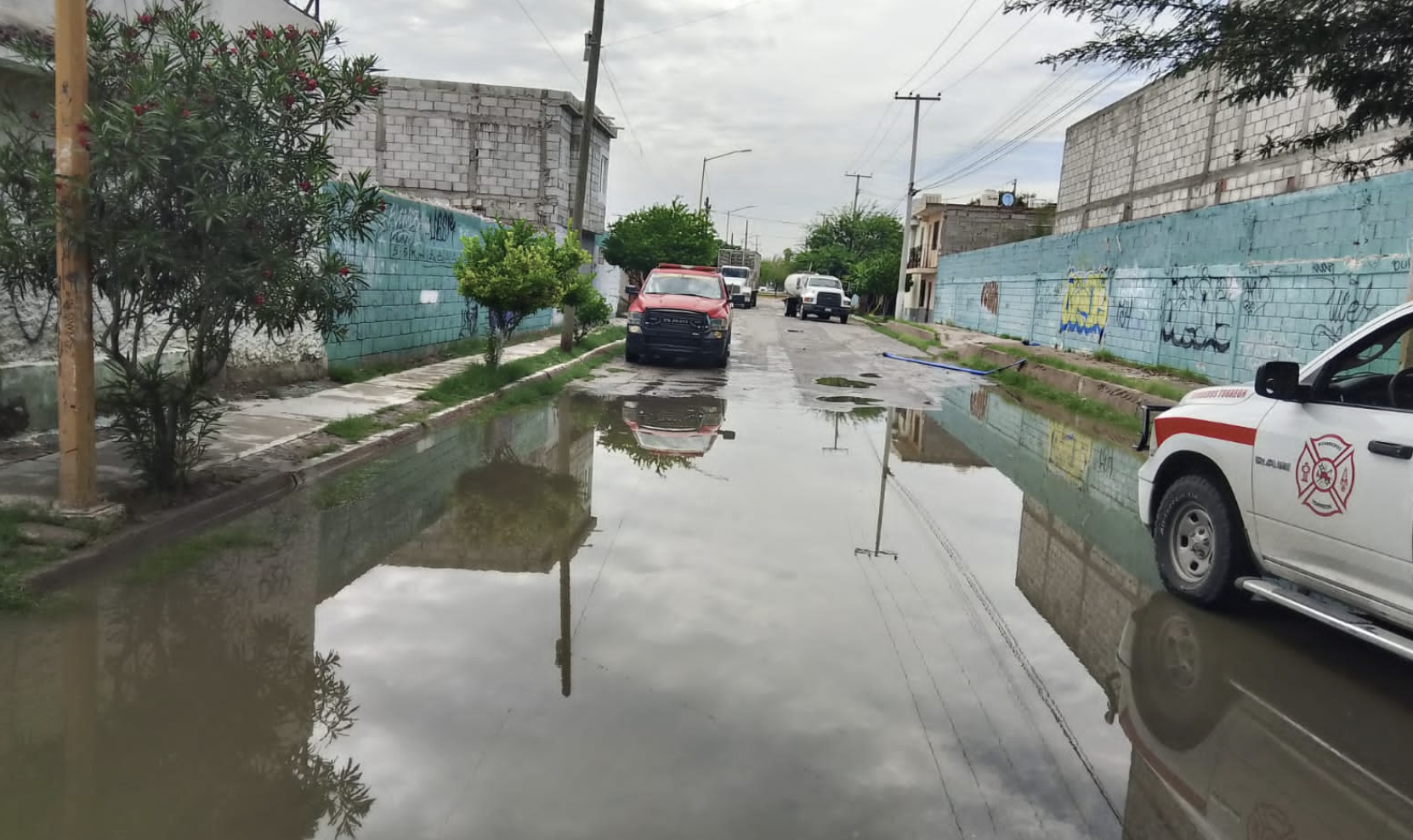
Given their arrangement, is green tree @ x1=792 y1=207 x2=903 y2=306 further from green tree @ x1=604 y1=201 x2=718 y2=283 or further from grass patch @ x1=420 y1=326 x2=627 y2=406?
grass patch @ x1=420 y1=326 x2=627 y2=406

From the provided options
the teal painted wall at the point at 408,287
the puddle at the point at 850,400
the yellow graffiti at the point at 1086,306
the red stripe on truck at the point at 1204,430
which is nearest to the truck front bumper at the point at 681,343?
the teal painted wall at the point at 408,287

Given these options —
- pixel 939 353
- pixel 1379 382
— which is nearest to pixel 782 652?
pixel 1379 382

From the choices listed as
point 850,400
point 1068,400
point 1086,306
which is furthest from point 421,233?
point 1086,306

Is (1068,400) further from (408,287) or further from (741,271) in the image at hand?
(741,271)

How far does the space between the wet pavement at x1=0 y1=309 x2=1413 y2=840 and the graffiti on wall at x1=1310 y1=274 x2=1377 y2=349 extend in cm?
762

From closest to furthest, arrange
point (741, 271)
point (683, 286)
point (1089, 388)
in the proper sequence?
1. point (1089, 388)
2. point (683, 286)
3. point (741, 271)

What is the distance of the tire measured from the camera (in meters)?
4.29

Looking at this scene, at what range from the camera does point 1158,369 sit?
18906 mm

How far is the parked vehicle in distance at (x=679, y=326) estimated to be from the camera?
2023cm

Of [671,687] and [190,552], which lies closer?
A: [671,687]

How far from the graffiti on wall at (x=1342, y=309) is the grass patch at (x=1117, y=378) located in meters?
1.90

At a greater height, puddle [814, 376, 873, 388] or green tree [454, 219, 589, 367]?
green tree [454, 219, 589, 367]

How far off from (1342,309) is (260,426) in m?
13.5

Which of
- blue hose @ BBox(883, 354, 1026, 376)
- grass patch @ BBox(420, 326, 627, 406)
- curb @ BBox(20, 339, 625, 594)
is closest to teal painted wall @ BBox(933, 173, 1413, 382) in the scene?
blue hose @ BBox(883, 354, 1026, 376)
